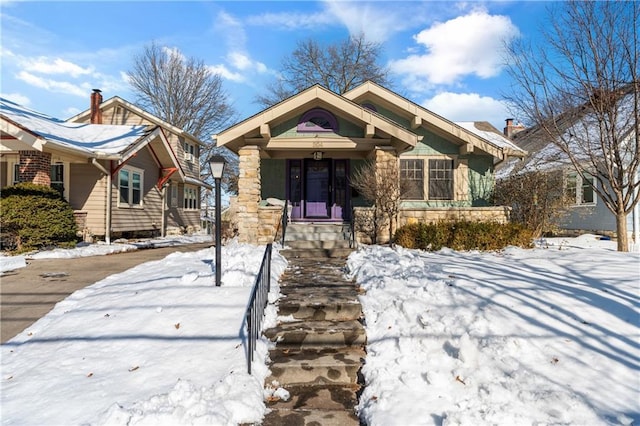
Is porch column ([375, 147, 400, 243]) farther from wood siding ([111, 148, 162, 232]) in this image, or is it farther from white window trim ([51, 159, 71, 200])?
white window trim ([51, 159, 71, 200])

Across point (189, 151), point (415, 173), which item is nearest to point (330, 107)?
point (415, 173)

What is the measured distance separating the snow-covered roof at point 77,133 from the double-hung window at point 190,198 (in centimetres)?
552

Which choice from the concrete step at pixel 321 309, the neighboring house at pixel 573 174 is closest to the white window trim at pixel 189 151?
the neighboring house at pixel 573 174

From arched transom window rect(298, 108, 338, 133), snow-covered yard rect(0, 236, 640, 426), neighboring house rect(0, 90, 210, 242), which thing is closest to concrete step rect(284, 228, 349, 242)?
arched transom window rect(298, 108, 338, 133)

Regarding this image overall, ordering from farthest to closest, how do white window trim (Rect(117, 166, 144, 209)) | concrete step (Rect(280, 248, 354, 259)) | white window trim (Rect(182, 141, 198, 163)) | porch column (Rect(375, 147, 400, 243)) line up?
white window trim (Rect(182, 141, 198, 163)) → white window trim (Rect(117, 166, 144, 209)) → porch column (Rect(375, 147, 400, 243)) → concrete step (Rect(280, 248, 354, 259))

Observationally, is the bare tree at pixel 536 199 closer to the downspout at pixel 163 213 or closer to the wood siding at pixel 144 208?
the wood siding at pixel 144 208

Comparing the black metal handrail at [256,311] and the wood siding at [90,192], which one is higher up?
the wood siding at [90,192]

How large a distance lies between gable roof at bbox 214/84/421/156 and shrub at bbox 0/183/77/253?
598 cm

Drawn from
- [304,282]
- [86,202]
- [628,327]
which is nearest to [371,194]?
[304,282]

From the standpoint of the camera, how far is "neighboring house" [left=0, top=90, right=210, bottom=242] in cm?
1101

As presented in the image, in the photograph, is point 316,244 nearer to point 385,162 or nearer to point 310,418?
point 385,162

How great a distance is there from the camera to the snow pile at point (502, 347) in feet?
9.71

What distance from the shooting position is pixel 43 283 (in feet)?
22.6

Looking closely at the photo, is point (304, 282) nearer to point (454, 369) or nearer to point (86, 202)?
point (454, 369)
